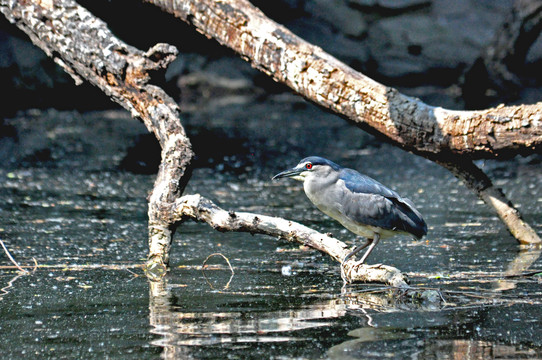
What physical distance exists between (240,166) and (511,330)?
23.6ft

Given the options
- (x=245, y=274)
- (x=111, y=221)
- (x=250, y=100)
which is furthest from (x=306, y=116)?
(x=245, y=274)

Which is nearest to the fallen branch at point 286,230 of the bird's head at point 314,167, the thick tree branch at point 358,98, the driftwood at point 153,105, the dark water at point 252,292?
the driftwood at point 153,105

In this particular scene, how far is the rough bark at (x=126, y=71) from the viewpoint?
562 centimetres

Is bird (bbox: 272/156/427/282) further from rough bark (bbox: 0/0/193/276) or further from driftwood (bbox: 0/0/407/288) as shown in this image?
rough bark (bbox: 0/0/193/276)

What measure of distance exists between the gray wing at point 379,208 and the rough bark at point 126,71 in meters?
1.15

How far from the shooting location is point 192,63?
64.4 feet

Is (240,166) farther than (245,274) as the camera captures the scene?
Yes

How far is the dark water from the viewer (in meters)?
3.85

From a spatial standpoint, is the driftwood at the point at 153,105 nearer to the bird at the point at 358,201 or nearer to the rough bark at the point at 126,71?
the rough bark at the point at 126,71

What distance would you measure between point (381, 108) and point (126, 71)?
1863 millimetres

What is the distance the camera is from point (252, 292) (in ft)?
16.2

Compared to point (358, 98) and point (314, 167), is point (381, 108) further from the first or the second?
point (314, 167)

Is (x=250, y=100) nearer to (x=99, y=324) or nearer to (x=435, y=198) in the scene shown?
(x=435, y=198)

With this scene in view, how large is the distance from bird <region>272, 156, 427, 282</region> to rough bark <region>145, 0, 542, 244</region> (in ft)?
2.26
